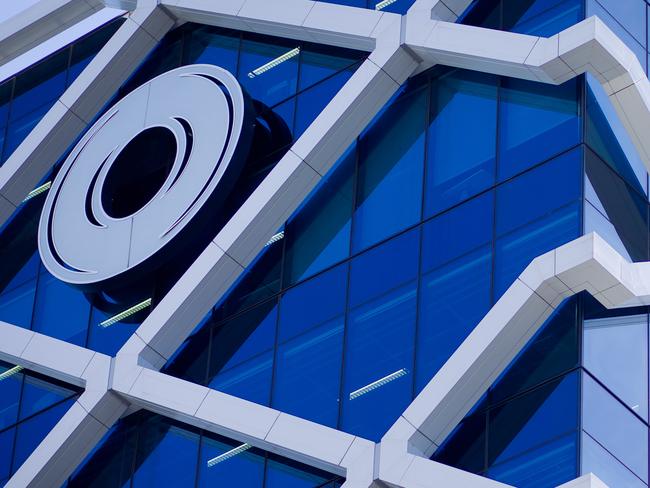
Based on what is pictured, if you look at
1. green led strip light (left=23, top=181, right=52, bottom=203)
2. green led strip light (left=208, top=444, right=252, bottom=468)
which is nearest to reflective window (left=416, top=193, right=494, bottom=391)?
green led strip light (left=208, top=444, right=252, bottom=468)

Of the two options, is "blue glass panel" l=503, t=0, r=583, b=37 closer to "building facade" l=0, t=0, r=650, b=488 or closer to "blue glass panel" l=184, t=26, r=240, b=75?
"building facade" l=0, t=0, r=650, b=488

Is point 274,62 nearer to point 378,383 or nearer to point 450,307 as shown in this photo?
point 450,307

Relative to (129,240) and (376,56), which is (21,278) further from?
(376,56)

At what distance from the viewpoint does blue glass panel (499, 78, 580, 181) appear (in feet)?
127

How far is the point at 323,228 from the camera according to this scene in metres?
42.6

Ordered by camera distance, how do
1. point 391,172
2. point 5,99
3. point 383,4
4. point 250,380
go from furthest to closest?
point 5,99 < point 383,4 < point 391,172 < point 250,380

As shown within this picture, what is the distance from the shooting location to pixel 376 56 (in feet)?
140

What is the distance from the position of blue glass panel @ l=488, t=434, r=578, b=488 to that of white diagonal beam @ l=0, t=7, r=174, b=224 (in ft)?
61.6

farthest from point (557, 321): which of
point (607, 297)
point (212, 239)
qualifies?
point (212, 239)

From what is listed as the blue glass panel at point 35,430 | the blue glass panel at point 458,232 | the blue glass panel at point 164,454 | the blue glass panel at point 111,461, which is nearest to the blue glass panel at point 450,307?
the blue glass panel at point 458,232

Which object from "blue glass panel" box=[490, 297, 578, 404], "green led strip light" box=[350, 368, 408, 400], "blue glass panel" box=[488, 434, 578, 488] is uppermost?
"blue glass panel" box=[490, 297, 578, 404]

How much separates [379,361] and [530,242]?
4155mm

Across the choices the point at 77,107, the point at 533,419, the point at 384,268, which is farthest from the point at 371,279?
the point at 77,107

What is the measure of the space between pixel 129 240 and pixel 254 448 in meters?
7.30
